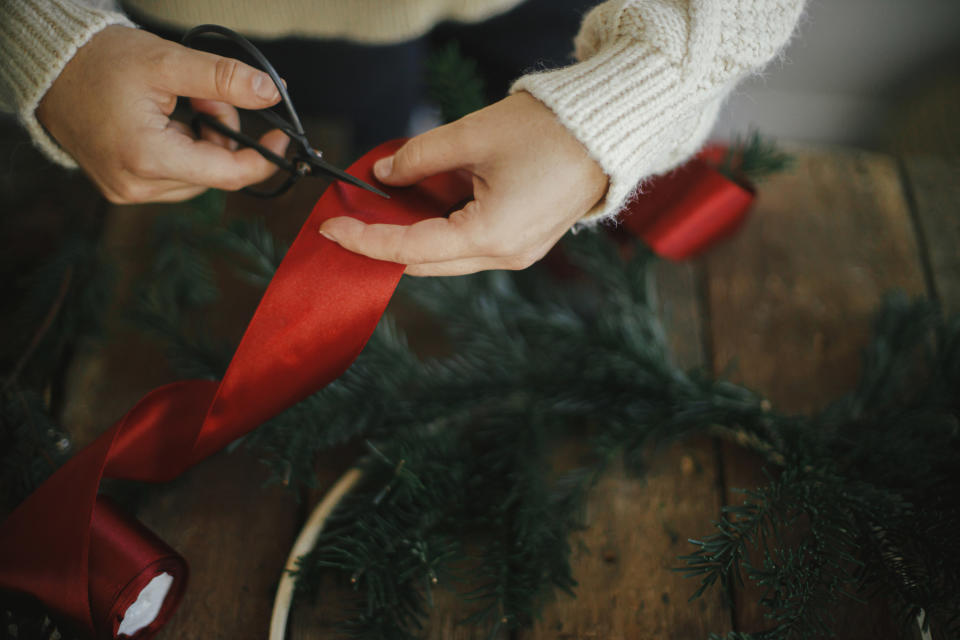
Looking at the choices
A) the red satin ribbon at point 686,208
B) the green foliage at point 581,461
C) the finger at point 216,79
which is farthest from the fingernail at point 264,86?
the red satin ribbon at point 686,208

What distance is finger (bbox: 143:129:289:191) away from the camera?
0.53 metres

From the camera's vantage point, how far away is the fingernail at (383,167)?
52 cm

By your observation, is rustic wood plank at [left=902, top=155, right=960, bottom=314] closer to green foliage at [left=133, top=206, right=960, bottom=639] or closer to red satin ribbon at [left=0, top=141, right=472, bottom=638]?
green foliage at [left=133, top=206, right=960, bottom=639]

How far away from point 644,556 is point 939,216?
683 mm

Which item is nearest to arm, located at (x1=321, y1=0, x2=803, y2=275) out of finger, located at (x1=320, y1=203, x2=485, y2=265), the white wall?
finger, located at (x1=320, y1=203, x2=485, y2=265)

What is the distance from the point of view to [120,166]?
0.55m

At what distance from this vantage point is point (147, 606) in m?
0.51

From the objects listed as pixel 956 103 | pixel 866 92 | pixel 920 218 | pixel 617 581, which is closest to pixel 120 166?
pixel 617 581

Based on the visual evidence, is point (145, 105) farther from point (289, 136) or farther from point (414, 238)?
point (414, 238)

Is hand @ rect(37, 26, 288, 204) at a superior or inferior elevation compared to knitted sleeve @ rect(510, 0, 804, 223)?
superior

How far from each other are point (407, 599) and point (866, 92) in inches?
64.1

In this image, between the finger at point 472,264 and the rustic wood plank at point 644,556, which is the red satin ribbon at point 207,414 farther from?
the rustic wood plank at point 644,556

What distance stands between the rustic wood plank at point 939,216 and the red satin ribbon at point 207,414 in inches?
29.0

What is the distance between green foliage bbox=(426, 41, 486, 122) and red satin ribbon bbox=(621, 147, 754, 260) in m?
0.21
